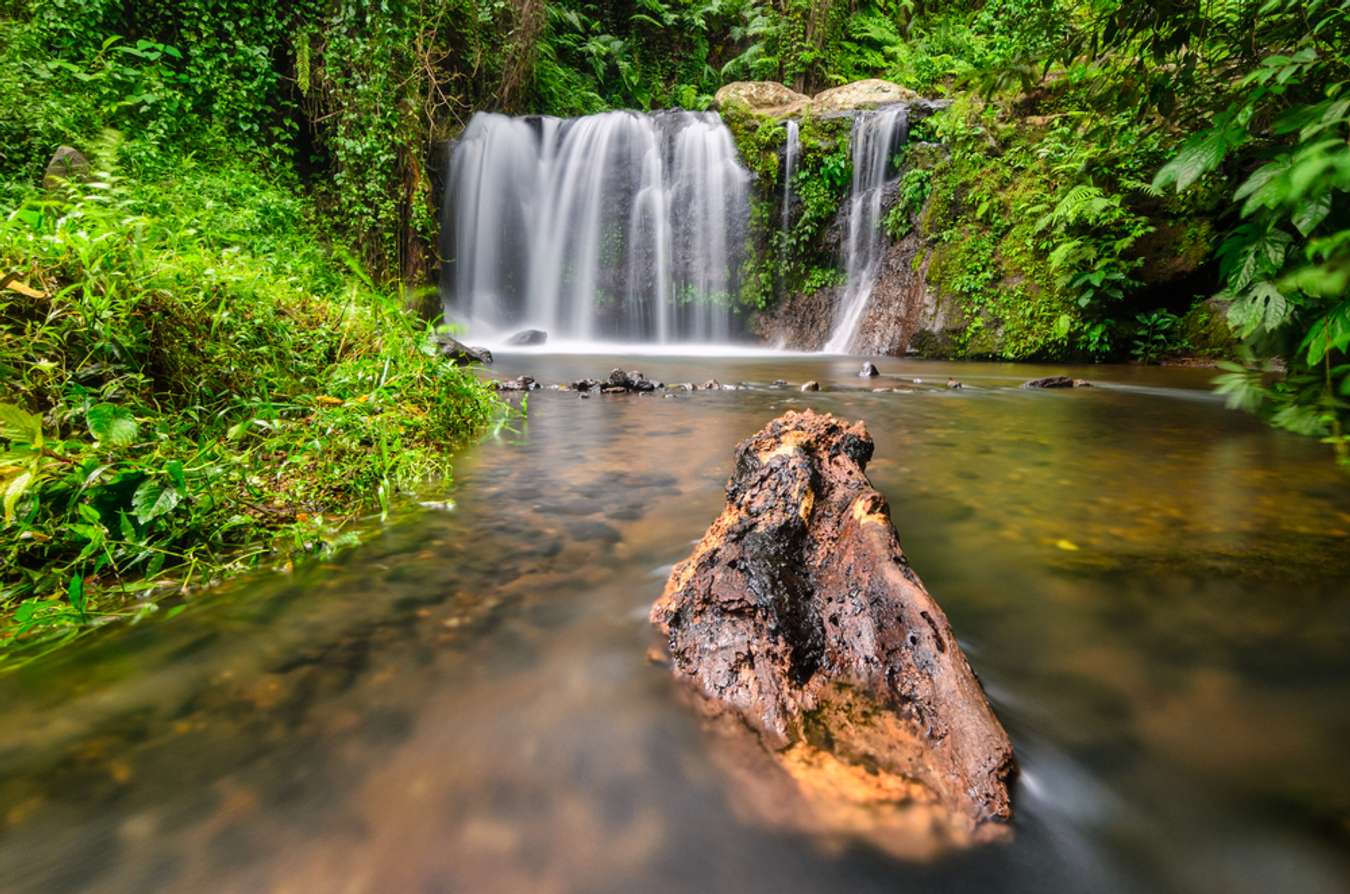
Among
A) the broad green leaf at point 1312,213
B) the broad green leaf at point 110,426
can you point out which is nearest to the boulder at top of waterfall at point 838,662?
the broad green leaf at point 1312,213

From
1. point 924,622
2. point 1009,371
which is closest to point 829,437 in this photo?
point 924,622

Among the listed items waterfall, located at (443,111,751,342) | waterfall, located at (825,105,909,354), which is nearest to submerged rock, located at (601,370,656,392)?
waterfall, located at (825,105,909,354)

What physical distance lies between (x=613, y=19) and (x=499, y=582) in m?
20.2

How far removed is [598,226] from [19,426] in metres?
12.5

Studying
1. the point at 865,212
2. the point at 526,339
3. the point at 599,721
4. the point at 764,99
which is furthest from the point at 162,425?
the point at 764,99

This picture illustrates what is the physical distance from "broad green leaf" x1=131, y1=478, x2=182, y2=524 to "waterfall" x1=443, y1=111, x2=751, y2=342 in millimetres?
11297

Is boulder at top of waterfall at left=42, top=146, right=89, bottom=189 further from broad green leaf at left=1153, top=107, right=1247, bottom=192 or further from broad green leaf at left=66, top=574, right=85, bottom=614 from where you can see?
broad green leaf at left=1153, top=107, right=1247, bottom=192

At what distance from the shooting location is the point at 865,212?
11383mm

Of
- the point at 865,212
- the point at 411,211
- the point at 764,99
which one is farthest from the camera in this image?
the point at 764,99

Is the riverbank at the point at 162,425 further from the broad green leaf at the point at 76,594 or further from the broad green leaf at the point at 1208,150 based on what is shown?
the broad green leaf at the point at 1208,150

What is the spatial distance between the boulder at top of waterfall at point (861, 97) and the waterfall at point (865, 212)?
2.33 ft

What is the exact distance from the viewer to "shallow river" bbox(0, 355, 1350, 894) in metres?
0.89

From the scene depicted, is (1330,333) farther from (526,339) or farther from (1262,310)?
(526,339)

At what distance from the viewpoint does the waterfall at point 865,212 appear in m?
11.1
